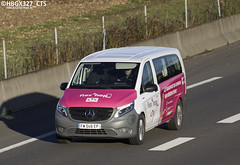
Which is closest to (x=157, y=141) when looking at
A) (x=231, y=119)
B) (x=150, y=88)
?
(x=150, y=88)

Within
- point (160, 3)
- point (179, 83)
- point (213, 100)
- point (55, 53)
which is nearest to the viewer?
point (179, 83)

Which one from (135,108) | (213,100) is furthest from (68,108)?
(213,100)

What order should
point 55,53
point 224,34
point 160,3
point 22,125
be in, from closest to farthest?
point 22,125, point 55,53, point 224,34, point 160,3

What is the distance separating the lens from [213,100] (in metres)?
21.3

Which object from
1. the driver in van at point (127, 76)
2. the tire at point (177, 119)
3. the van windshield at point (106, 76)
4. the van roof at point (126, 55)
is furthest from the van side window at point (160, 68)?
the tire at point (177, 119)

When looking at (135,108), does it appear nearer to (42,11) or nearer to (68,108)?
(68,108)

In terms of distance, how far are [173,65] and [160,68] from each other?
0.82m

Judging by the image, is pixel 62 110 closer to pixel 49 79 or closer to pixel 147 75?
pixel 147 75

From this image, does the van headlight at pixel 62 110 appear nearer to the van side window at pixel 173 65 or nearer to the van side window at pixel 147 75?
the van side window at pixel 147 75

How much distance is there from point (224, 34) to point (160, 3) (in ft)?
60.3

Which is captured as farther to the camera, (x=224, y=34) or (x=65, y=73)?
(x=224, y=34)

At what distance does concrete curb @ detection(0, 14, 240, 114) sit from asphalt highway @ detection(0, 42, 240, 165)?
361 mm

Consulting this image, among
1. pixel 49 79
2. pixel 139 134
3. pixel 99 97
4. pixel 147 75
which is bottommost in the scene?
pixel 139 134

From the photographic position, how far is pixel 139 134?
1614cm
